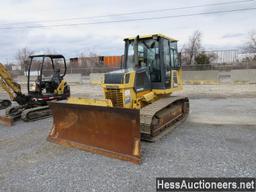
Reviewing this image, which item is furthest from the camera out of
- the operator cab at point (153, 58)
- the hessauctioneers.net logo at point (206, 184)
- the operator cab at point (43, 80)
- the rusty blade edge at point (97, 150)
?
the operator cab at point (43, 80)

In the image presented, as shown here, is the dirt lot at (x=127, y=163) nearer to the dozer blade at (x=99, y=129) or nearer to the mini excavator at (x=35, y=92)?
the dozer blade at (x=99, y=129)

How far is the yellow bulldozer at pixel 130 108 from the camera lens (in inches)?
169

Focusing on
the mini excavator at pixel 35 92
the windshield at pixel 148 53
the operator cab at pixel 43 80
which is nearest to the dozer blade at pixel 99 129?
the windshield at pixel 148 53

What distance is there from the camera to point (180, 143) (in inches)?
195

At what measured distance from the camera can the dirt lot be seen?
346 cm

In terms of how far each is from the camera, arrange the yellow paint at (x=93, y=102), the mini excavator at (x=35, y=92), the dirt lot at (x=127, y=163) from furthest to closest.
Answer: the mini excavator at (x=35, y=92) → the yellow paint at (x=93, y=102) → the dirt lot at (x=127, y=163)

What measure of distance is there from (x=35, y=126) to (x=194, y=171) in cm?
501

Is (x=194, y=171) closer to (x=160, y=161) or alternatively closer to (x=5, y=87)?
(x=160, y=161)

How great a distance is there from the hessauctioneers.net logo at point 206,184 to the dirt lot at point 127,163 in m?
0.13

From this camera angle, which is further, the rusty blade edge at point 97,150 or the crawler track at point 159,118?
the crawler track at point 159,118

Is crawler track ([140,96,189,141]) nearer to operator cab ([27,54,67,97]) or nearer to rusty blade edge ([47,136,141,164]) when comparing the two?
rusty blade edge ([47,136,141,164])

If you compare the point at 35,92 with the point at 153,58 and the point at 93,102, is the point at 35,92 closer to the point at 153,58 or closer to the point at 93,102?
the point at 93,102

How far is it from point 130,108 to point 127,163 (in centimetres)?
121

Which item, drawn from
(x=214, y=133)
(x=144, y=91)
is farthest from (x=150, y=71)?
(x=214, y=133)
